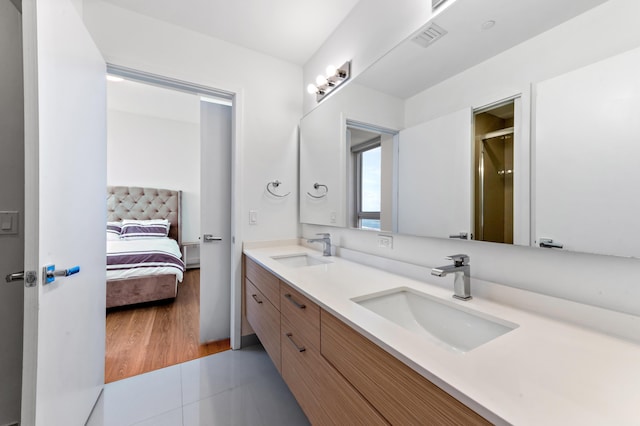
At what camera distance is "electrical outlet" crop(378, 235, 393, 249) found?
143cm

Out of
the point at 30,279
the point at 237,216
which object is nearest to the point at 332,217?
the point at 237,216

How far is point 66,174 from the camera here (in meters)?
1.12

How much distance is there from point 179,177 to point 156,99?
148cm

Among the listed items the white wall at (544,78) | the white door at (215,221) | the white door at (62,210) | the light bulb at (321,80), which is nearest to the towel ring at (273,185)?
the white door at (215,221)

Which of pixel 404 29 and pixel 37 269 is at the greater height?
pixel 404 29

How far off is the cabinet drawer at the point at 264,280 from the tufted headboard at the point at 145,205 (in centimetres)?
335

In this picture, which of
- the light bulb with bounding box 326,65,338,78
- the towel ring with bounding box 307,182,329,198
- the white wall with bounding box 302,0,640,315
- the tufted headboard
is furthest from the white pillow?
the white wall with bounding box 302,0,640,315

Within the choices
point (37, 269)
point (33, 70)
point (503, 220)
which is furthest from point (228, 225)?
point (503, 220)

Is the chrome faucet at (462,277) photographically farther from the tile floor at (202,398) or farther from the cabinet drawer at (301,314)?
the tile floor at (202,398)

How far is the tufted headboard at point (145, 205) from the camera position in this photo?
422 cm

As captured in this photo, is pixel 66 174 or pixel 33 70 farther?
pixel 66 174

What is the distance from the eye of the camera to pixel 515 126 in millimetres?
891

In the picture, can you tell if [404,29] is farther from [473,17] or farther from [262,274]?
[262,274]

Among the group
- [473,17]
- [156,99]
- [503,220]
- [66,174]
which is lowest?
[503,220]
